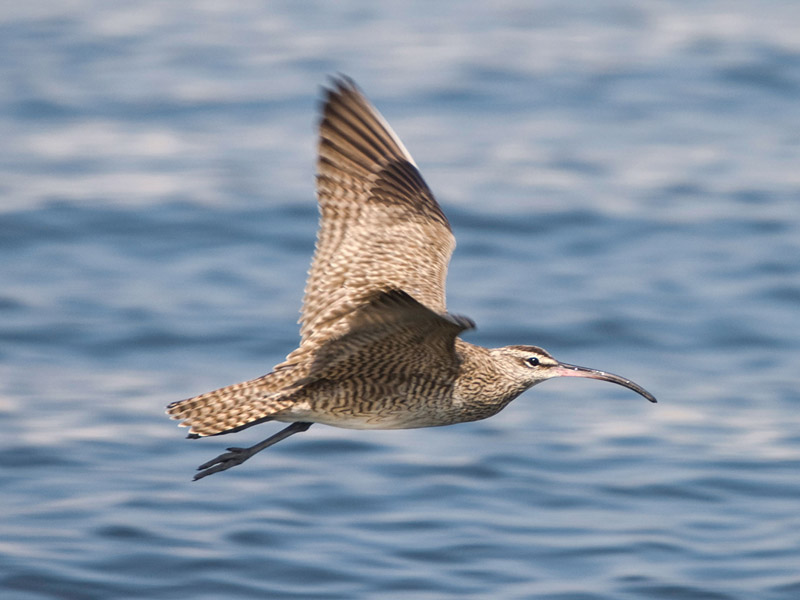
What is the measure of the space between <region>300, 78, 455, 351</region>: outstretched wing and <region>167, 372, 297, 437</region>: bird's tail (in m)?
0.49

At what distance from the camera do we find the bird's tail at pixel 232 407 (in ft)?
23.4

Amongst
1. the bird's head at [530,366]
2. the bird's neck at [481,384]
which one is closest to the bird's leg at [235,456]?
the bird's neck at [481,384]

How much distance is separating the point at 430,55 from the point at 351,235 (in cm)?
1139

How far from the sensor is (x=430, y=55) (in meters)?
19.2

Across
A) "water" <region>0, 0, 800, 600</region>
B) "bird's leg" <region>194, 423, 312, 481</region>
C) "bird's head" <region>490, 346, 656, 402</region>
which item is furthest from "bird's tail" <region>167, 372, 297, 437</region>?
"water" <region>0, 0, 800, 600</region>

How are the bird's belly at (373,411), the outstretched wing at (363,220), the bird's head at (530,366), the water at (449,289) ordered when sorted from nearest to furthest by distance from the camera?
the bird's belly at (373,411), the bird's head at (530,366), the outstretched wing at (363,220), the water at (449,289)

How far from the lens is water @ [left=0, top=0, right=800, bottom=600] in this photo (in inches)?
377

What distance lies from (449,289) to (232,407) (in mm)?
6731

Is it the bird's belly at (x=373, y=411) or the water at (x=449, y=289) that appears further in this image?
the water at (x=449, y=289)

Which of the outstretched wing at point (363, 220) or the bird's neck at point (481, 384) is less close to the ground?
the outstretched wing at point (363, 220)

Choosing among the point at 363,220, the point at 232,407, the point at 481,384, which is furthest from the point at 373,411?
the point at 363,220

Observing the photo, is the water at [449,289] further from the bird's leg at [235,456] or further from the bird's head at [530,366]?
the bird's head at [530,366]

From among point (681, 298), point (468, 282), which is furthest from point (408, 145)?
point (681, 298)

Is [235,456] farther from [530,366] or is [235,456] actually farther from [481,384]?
[530,366]
